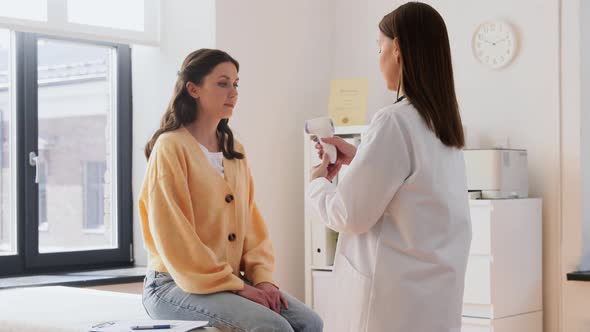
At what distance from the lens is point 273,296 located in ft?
8.39

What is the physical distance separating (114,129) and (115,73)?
310 mm

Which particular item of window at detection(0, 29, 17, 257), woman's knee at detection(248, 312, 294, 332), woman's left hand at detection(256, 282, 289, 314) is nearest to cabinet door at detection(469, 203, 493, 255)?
woman's left hand at detection(256, 282, 289, 314)

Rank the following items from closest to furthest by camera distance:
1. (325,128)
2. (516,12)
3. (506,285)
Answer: (325,128) < (506,285) < (516,12)

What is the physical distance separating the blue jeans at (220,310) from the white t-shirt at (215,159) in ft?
1.20

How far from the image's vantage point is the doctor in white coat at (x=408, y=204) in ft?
6.42

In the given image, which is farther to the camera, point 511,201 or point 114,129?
point 114,129

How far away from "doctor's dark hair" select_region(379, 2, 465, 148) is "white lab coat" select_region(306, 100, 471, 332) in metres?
0.03

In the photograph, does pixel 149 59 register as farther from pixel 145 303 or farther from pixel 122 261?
pixel 145 303

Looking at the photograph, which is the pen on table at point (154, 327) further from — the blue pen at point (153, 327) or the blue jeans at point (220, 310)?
the blue jeans at point (220, 310)

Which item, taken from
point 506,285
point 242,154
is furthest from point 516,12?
point 242,154

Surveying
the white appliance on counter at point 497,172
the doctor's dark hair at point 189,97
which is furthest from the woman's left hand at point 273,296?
the white appliance on counter at point 497,172

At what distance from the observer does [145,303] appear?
2539 millimetres

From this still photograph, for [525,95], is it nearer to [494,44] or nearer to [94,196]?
[494,44]

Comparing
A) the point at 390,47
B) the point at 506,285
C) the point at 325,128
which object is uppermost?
the point at 390,47
